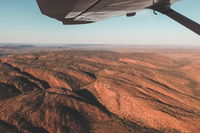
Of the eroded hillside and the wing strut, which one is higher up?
the wing strut

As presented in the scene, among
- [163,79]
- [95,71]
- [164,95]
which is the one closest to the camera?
[164,95]

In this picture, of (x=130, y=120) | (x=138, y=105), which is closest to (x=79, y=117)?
(x=130, y=120)

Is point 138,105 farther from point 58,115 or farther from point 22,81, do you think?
point 22,81

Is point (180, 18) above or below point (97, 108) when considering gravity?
above

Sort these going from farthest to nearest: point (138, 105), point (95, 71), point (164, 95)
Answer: point (95, 71), point (164, 95), point (138, 105)

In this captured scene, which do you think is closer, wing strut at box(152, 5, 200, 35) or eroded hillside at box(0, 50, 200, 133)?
wing strut at box(152, 5, 200, 35)

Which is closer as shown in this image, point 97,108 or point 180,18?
point 180,18

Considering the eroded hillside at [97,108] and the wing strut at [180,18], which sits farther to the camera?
the eroded hillside at [97,108]

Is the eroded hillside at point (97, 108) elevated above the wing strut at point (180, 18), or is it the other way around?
the wing strut at point (180, 18)
